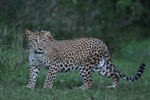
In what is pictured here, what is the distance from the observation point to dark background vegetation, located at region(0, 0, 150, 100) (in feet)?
39.2

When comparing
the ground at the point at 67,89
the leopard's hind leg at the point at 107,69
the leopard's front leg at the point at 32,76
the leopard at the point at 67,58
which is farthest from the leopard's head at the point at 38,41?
the leopard's hind leg at the point at 107,69

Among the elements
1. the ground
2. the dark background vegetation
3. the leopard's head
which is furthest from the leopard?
the dark background vegetation

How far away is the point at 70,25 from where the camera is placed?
21.9 meters

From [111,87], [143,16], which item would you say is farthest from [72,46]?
[143,16]

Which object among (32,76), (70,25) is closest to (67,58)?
(32,76)

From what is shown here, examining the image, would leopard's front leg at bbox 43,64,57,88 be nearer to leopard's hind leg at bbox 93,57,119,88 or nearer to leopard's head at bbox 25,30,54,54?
leopard's head at bbox 25,30,54,54

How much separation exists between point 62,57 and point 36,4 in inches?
352

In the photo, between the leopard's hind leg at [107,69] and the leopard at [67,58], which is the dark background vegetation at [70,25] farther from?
the leopard's hind leg at [107,69]

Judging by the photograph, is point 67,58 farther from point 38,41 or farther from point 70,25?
point 70,25

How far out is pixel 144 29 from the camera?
27703mm

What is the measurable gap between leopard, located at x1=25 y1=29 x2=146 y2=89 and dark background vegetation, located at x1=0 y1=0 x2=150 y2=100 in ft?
2.33

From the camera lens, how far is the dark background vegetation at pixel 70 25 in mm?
11953

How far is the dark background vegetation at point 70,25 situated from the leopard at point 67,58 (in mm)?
710

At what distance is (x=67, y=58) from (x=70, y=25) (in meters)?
10.6
